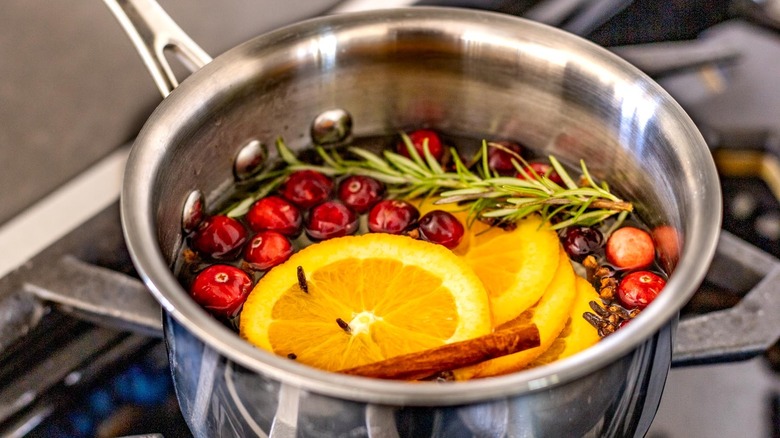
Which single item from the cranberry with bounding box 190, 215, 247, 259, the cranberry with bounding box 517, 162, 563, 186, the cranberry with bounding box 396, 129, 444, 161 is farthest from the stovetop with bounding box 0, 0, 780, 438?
the cranberry with bounding box 396, 129, 444, 161

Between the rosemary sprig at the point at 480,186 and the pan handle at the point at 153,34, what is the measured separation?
6.2 inches

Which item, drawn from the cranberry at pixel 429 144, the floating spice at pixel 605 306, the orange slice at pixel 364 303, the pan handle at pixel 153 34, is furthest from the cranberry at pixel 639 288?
the pan handle at pixel 153 34

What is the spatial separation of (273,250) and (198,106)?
0.17m

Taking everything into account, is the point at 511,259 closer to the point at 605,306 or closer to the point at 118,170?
the point at 605,306

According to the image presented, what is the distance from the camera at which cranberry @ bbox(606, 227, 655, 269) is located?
0.86 meters

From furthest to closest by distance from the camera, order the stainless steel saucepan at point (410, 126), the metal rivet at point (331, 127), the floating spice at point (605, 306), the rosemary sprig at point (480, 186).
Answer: the metal rivet at point (331, 127) → the rosemary sprig at point (480, 186) → the floating spice at point (605, 306) → the stainless steel saucepan at point (410, 126)

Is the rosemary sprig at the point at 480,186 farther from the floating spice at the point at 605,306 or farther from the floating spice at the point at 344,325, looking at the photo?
the floating spice at the point at 344,325

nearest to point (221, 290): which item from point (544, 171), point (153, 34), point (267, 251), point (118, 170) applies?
point (267, 251)

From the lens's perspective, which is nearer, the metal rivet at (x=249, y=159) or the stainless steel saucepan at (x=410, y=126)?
the stainless steel saucepan at (x=410, y=126)

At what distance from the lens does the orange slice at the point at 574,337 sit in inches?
30.0

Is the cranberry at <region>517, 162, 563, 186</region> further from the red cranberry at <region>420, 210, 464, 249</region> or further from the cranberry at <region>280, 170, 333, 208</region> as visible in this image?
the cranberry at <region>280, 170, 333, 208</region>

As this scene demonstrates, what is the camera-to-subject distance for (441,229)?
869 mm

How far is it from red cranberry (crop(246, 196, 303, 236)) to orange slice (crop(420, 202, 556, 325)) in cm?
15

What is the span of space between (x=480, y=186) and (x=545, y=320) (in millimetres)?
196
